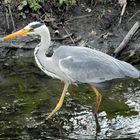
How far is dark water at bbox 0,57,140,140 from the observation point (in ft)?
23.0

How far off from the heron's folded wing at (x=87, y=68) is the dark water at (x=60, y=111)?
50 cm

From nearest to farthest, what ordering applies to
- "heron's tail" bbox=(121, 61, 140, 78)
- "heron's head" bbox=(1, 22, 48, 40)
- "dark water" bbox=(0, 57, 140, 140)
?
"dark water" bbox=(0, 57, 140, 140) → "heron's tail" bbox=(121, 61, 140, 78) → "heron's head" bbox=(1, 22, 48, 40)

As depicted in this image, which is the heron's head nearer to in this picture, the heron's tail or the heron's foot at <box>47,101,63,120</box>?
the heron's foot at <box>47,101,63,120</box>

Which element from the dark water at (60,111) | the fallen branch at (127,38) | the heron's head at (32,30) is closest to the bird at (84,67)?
the heron's head at (32,30)

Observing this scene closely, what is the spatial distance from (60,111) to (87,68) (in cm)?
77

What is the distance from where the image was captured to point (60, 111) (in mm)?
7828

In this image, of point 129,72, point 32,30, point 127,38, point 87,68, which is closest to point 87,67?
point 87,68

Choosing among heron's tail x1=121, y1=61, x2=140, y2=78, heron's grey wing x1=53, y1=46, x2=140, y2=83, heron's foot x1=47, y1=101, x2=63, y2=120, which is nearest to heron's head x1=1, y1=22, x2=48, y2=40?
heron's grey wing x1=53, y1=46, x2=140, y2=83

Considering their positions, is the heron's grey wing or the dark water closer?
the dark water

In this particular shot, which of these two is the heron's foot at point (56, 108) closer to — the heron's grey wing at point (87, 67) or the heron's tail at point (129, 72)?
the heron's grey wing at point (87, 67)

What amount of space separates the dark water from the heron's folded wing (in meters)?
0.50

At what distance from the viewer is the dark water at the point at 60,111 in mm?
6996

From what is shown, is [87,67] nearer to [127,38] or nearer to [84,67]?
[84,67]

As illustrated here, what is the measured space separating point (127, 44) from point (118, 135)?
3.49 m
